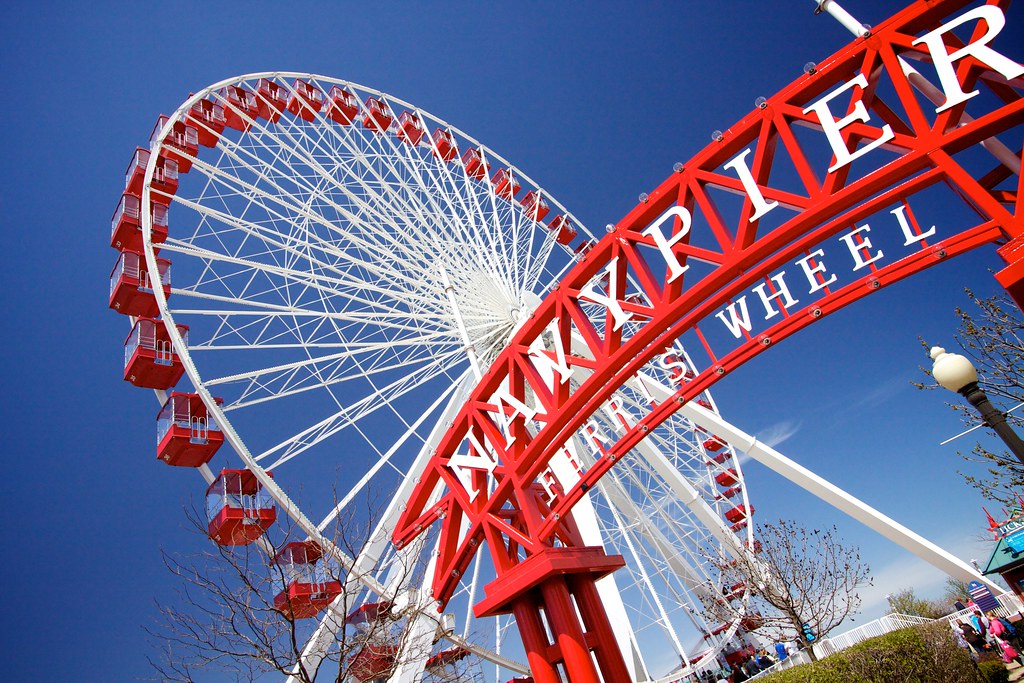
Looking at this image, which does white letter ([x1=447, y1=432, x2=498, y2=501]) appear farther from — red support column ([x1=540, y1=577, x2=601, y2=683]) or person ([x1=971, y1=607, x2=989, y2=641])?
person ([x1=971, y1=607, x2=989, y2=641])

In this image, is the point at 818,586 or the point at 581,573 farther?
the point at 818,586

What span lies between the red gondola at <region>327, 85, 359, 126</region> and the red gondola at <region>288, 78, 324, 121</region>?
0.35 m

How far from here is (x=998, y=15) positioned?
5.45 meters

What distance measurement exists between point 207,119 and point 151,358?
7.01m

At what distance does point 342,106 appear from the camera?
71.1 feet

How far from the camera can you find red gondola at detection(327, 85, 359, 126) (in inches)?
835

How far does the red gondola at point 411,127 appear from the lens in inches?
864

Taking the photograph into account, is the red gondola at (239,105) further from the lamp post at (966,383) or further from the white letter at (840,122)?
the lamp post at (966,383)

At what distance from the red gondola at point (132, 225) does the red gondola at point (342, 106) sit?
7097 millimetres

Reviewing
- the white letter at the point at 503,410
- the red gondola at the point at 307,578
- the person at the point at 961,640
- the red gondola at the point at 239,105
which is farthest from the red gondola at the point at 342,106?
the person at the point at 961,640

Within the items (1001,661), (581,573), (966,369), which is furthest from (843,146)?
(1001,661)

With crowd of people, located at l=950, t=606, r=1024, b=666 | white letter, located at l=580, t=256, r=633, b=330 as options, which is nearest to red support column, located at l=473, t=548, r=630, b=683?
white letter, located at l=580, t=256, r=633, b=330

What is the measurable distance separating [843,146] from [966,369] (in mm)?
2317

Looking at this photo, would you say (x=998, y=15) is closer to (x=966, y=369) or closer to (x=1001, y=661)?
(x=966, y=369)
